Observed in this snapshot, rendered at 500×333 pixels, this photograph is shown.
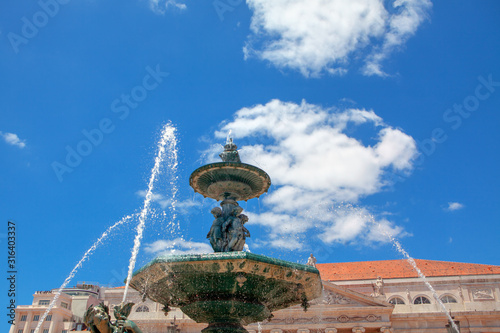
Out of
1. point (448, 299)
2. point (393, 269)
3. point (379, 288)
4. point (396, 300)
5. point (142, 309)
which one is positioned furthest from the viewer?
point (393, 269)

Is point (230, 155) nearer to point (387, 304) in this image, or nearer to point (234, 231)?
point (234, 231)

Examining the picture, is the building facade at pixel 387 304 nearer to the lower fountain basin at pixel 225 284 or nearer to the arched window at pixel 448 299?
the arched window at pixel 448 299

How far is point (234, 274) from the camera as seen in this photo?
6543 mm

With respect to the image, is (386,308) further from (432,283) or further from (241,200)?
(241,200)

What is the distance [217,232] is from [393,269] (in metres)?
34.1

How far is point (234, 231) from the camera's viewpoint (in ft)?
26.5

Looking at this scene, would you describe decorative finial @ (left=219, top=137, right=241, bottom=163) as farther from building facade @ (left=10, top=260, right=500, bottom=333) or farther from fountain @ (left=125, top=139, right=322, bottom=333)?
building facade @ (left=10, top=260, right=500, bottom=333)

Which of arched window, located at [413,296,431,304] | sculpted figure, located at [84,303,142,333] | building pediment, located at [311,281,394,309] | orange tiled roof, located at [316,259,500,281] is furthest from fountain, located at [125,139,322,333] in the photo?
orange tiled roof, located at [316,259,500,281]

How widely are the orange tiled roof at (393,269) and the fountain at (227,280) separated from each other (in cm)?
3185

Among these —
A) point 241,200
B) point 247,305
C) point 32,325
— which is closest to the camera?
point 247,305

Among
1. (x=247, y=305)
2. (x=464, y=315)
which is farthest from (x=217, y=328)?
(x=464, y=315)

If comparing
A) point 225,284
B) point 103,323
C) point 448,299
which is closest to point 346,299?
point 448,299

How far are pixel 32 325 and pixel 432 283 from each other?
4090 cm

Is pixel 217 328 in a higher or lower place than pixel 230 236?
lower
